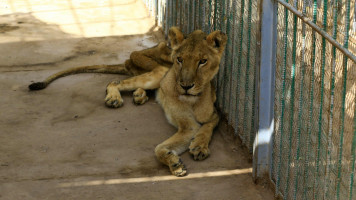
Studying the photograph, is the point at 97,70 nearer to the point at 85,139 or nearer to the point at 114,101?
the point at 114,101

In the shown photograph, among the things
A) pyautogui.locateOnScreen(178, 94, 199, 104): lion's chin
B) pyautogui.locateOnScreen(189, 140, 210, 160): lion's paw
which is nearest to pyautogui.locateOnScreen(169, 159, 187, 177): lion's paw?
pyautogui.locateOnScreen(189, 140, 210, 160): lion's paw

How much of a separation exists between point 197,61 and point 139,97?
3.78 feet

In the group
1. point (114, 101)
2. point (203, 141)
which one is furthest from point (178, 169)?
point (114, 101)

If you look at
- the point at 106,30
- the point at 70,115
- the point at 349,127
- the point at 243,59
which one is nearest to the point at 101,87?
the point at 70,115

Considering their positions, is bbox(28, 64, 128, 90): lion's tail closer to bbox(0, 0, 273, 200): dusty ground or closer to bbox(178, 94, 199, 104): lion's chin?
bbox(0, 0, 273, 200): dusty ground

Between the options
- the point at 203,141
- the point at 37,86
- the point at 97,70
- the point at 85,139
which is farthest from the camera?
the point at 97,70

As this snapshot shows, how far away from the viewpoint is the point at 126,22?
9367mm

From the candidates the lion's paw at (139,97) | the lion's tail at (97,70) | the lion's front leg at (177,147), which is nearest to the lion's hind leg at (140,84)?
the lion's paw at (139,97)

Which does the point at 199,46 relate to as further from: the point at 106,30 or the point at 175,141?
the point at 106,30

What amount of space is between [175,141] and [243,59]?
3.31 ft

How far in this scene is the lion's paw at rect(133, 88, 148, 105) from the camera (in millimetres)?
6348

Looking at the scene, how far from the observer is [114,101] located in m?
6.25

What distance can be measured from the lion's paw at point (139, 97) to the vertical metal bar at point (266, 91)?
6.24ft

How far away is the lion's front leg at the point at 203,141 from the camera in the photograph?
206 inches
